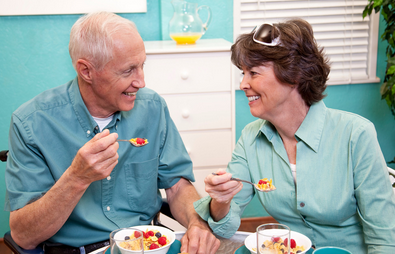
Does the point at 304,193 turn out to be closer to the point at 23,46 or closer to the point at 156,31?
the point at 156,31

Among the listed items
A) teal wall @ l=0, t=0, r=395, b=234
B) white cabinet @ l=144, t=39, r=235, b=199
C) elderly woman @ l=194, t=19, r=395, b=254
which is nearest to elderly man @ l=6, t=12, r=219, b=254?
elderly woman @ l=194, t=19, r=395, b=254

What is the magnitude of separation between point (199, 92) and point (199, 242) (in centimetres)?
137

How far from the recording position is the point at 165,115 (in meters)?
1.76

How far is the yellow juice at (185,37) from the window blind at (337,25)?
0.44 m

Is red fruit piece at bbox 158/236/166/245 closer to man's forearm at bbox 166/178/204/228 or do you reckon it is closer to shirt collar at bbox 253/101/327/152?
man's forearm at bbox 166/178/204/228

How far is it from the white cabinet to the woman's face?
0.99 meters

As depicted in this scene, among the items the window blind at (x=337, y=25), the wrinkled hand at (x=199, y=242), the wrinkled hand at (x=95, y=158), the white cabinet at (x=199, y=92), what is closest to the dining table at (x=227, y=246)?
the wrinkled hand at (x=199, y=242)

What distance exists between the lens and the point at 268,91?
1466mm

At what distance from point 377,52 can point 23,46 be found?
2.66 m

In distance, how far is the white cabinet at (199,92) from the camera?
243 cm

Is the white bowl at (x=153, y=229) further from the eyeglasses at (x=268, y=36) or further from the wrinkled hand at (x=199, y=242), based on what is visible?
the eyeglasses at (x=268, y=36)

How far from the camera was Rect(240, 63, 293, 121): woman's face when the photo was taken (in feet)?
4.79

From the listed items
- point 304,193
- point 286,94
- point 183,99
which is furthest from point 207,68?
point 304,193

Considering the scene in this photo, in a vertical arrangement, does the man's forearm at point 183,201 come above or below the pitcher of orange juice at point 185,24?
below
